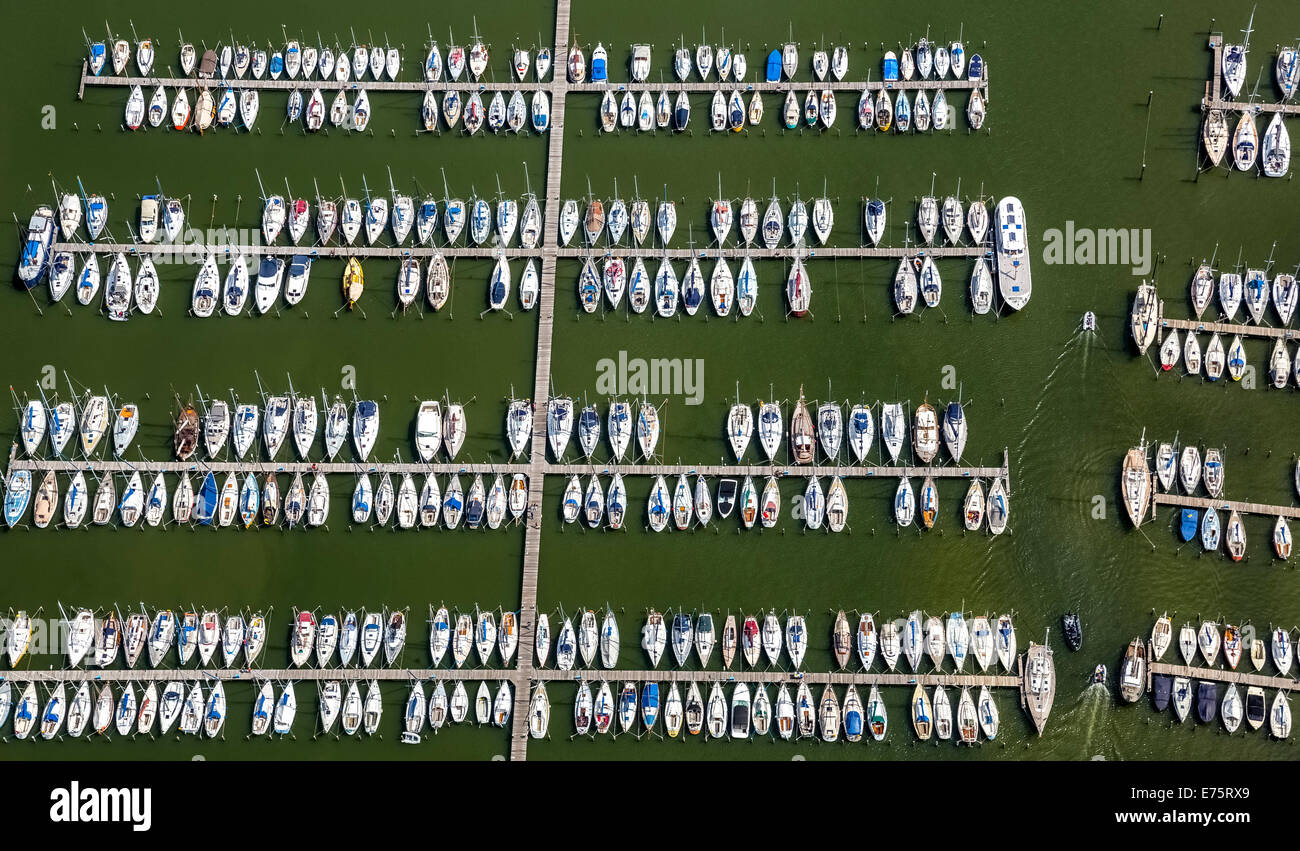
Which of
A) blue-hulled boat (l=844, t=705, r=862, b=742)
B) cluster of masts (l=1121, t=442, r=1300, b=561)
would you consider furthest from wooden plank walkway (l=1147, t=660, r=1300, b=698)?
blue-hulled boat (l=844, t=705, r=862, b=742)

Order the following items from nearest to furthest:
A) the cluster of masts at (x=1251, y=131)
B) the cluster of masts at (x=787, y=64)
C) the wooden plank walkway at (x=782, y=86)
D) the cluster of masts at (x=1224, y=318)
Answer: the cluster of masts at (x=1224, y=318) → the cluster of masts at (x=1251, y=131) → the wooden plank walkway at (x=782, y=86) → the cluster of masts at (x=787, y=64)

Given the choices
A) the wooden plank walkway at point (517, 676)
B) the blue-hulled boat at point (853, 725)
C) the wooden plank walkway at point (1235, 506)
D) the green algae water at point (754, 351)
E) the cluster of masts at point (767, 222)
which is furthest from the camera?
the cluster of masts at point (767, 222)

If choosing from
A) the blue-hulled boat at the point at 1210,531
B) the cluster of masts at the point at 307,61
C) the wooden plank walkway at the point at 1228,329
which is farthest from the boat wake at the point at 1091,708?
the cluster of masts at the point at 307,61

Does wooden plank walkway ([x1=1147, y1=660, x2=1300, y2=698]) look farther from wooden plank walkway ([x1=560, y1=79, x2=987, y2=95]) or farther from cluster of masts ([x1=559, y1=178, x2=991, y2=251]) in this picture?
wooden plank walkway ([x1=560, y1=79, x2=987, y2=95])

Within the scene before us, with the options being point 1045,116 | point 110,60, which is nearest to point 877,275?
point 1045,116

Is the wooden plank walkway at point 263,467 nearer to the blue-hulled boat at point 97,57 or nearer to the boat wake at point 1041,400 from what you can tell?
the blue-hulled boat at point 97,57

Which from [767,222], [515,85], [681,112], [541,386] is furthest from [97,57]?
[767,222]
